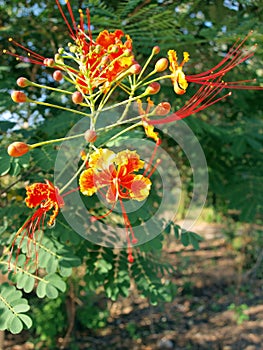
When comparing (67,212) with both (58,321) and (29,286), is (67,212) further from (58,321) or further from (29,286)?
(58,321)

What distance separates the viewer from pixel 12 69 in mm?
2666

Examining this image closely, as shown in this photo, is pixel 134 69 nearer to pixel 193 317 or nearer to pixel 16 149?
pixel 16 149

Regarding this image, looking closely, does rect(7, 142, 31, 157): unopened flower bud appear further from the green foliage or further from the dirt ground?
the green foliage

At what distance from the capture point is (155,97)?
2.28m

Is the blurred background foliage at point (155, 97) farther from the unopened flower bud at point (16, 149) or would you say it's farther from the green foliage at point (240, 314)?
the green foliage at point (240, 314)

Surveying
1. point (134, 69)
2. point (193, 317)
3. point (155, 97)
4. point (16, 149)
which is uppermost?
point (155, 97)

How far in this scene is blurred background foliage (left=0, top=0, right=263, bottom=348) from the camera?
6.31 ft

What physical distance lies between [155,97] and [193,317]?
2482mm

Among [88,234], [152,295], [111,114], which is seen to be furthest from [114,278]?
[111,114]

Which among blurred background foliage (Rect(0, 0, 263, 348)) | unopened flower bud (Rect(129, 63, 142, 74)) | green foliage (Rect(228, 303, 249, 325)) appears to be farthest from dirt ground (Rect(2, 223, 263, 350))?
unopened flower bud (Rect(129, 63, 142, 74))

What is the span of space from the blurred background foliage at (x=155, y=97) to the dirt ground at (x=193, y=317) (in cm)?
58

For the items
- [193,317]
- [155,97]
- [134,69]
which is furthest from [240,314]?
[134,69]

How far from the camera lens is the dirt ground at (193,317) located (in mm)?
3475

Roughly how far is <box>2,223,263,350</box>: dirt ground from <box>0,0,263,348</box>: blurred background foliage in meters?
0.58
